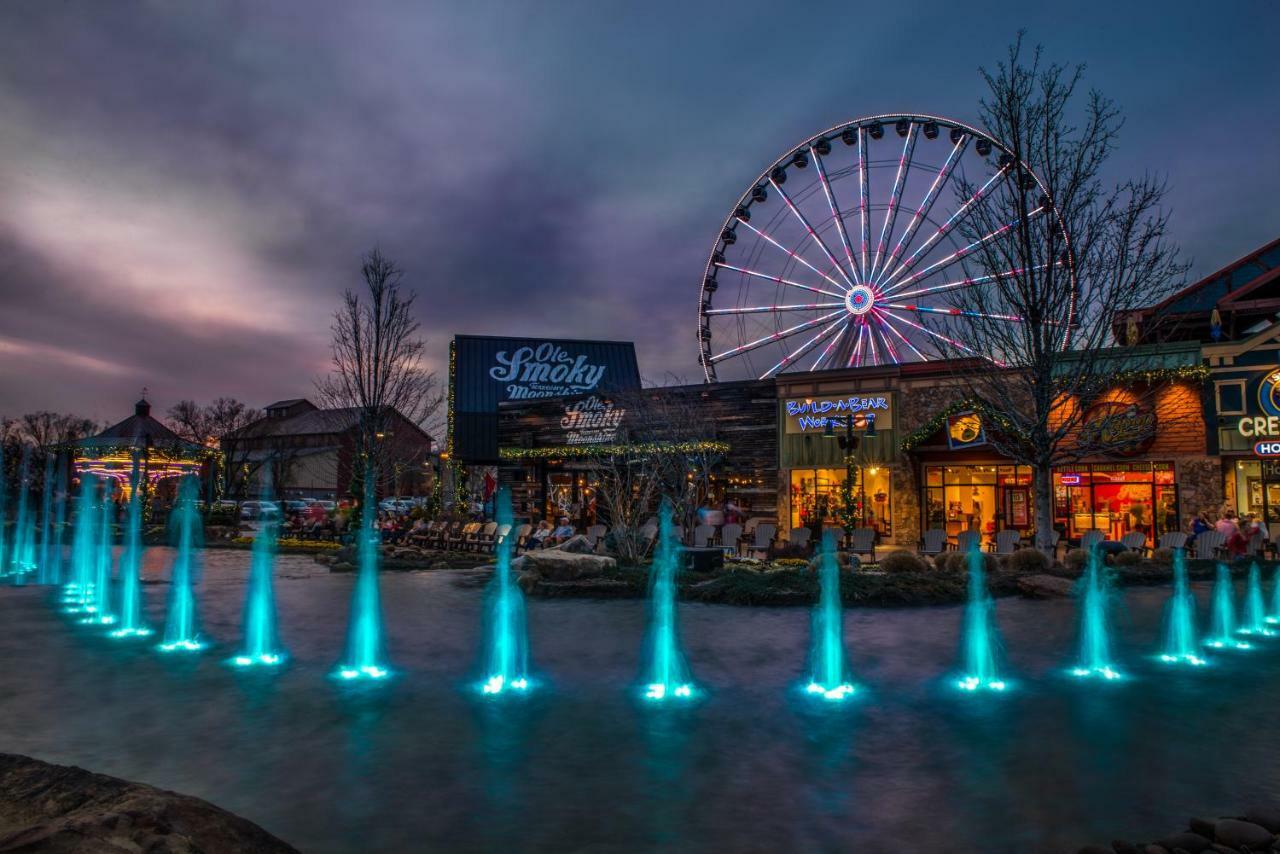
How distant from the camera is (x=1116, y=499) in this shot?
75.6ft

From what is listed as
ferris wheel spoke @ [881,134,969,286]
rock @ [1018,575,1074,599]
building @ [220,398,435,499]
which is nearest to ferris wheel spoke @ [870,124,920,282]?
Answer: ferris wheel spoke @ [881,134,969,286]

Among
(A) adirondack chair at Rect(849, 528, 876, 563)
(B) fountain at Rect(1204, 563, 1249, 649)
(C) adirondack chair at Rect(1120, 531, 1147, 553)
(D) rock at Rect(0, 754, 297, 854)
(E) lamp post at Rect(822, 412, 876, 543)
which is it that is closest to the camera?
(D) rock at Rect(0, 754, 297, 854)

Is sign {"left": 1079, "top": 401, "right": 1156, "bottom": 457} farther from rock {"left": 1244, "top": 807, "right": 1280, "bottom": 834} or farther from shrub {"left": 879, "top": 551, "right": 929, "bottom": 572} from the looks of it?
rock {"left": 1244, "top": 807, "right": 1280, "bottom": 834}

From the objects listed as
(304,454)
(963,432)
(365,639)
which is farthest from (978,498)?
(304,454)

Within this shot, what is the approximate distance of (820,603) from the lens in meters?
11.9

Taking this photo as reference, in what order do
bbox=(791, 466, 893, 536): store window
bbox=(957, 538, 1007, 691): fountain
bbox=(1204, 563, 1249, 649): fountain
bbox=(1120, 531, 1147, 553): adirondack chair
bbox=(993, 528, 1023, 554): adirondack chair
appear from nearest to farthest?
bbox=(957, 538, 1007, 691): fountain < bbox=(1204, 563, 1249, 649): fountain < bbox=(1120, 531, 1147, 553): adirondack chair < bbox=(993, 528, 1023, 554): adirondack chair < bbox=(791, 466, 893, 536): store window

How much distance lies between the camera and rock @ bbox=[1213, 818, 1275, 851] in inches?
147

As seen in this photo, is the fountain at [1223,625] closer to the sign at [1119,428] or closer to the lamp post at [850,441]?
the sign at [1119,428]

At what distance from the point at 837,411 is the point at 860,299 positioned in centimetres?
516

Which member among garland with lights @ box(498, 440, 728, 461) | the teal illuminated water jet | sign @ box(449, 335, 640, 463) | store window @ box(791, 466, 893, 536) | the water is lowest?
the teal illuminated water jet

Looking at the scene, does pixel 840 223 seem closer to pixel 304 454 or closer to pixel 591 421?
pixel 591 421

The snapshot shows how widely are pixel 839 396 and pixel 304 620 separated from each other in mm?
20005

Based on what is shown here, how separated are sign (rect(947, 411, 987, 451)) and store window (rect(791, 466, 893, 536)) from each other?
7.74 ft

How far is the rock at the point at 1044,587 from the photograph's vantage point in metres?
12.9
